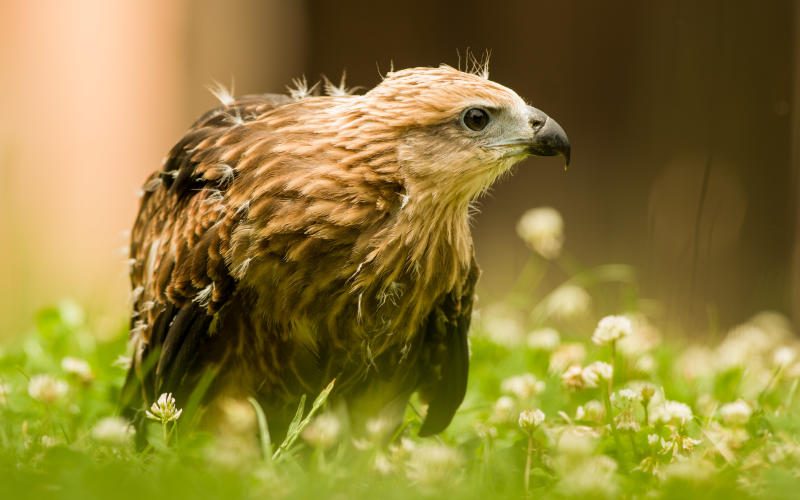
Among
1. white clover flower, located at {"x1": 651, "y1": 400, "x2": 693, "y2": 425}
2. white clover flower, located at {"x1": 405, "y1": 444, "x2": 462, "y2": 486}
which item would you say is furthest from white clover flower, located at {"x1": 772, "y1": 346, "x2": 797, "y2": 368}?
white clover flower, located at {"x1": 405, "y1": 444, "x2": 462, "y2": 486}

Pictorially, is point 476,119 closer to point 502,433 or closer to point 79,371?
point 502,433

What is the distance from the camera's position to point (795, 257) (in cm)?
745

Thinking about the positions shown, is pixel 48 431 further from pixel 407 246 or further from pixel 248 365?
pixel 407 246

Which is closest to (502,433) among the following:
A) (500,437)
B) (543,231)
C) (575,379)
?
(500,437)

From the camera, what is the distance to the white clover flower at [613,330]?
3.60 m

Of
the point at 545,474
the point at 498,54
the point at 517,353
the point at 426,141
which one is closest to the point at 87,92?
the point at 498,54

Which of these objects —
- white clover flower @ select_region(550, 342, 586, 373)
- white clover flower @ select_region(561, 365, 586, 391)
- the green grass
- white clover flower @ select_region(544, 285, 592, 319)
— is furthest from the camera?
white clover flower @ select_region(544, 285, 592, 319)

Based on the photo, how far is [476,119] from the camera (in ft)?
11.7

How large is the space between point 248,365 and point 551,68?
5588mm

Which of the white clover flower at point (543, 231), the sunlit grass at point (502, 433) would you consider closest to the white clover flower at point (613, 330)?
the sunlit grass at point (502, 433)

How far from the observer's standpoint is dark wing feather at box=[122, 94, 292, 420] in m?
3.50

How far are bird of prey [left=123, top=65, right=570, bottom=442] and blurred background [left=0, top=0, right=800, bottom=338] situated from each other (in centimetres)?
253

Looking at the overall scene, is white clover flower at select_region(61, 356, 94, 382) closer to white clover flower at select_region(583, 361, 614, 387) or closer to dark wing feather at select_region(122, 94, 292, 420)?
dark wing feather at select_region(122, 94, 292, 420)

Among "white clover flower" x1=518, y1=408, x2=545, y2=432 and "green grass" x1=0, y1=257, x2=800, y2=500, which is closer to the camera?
"green grass" x1=0, y1=257, x2=800, y2=500
